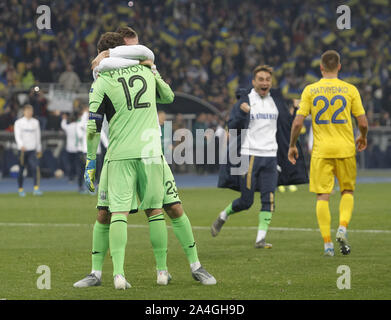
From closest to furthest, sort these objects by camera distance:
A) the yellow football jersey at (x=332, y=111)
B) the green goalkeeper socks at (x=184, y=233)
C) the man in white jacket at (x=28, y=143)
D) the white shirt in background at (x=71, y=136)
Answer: the green goalkeeper socks at (x=184, y=233), the yellow football jersey at (x=332, y=111), the man in white jacket at (x=28, y=143), the white shirt in background at (x=71, y=136)

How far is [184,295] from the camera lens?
7.75 metres

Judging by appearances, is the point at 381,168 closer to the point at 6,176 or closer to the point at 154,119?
the point at 6,176

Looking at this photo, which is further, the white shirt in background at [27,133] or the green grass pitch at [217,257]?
the white shirt in background at [27,133]

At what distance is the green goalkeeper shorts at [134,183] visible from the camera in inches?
317

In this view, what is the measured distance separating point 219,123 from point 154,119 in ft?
74.0

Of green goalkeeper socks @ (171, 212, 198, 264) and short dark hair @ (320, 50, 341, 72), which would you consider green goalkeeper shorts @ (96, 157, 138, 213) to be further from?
short dark hair @ (320, 50, 341, 72)

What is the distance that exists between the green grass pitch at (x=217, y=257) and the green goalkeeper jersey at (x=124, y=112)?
3.95 feet

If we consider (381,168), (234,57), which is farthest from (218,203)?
(234,57)

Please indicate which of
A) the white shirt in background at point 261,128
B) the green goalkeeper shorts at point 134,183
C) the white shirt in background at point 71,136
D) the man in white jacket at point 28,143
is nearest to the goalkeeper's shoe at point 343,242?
the white shirt in background at point 261,128

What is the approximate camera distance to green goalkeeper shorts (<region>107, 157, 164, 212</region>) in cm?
806

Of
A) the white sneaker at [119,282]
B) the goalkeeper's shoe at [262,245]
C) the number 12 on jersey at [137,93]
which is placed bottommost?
the goalkeeper's shoe at [262,245]

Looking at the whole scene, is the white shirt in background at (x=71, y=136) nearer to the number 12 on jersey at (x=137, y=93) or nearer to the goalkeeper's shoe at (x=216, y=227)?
the goalkeeper's shoe at (x=216, y=227)

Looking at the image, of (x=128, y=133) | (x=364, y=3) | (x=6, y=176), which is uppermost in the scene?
(x=364, y=3)

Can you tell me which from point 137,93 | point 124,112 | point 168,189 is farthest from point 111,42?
point 168,189
